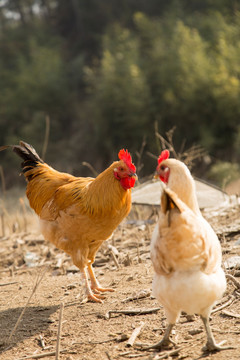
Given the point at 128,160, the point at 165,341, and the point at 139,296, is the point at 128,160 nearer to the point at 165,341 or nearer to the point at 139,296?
the point at 139,296

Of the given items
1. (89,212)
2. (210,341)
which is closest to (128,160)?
(89,212)

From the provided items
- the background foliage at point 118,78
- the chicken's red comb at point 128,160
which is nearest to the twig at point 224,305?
the chicken's red comb at point 128,160

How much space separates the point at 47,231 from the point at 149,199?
1.91 m

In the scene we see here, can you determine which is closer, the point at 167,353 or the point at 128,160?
the point at 167,353

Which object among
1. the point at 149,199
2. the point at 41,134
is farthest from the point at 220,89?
→ the point at 149,199

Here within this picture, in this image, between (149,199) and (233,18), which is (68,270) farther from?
(233,18)

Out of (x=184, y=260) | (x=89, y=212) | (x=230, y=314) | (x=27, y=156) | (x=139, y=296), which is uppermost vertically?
(x=27, y=156)

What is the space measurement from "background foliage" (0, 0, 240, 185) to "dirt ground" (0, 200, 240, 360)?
652cm

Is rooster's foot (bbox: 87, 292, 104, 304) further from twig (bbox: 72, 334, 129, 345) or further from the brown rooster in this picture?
twig (bbox: 72, 334, 129, 345)

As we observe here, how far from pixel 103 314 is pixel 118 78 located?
1492 cm

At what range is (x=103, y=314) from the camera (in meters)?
3.48

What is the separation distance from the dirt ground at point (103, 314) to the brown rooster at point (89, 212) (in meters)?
0.31

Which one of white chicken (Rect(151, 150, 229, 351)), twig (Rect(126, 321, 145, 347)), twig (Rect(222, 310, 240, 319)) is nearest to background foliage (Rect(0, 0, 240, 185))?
twig (Rect(222, 310, 240, 319))

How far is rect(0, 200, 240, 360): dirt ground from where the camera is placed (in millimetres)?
2869
